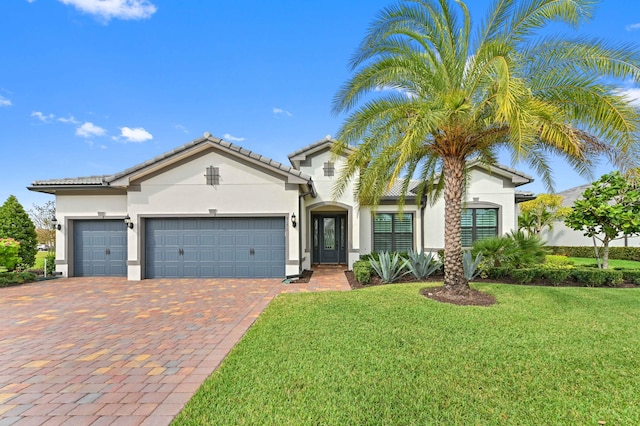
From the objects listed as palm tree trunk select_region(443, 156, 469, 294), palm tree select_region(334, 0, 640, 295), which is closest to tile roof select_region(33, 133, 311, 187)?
palm tree select_region(334, 0, 640, 295)

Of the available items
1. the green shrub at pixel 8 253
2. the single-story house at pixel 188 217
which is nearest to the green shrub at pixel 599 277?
the single-story house at pixel 188 217

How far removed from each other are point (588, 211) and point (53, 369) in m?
15.8

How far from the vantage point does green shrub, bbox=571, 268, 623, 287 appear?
31.7 ft

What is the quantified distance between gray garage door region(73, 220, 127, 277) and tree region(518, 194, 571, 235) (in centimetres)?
2404

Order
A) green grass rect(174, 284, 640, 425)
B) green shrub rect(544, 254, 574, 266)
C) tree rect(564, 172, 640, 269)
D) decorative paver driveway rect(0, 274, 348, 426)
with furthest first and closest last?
green shrub rect(544, 254, 574, 266) < tree rect(564, 172, 640, 269) < decorative paver driveway rect(0, 274, 348, 426) < green grass rect(174, 284, 640, 425)

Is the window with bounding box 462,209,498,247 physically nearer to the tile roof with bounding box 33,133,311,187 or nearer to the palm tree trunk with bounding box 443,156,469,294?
the palm tree trunk with bounding box 443,156,469,294

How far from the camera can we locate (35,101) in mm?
15445

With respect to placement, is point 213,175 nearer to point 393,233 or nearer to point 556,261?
point 393,233

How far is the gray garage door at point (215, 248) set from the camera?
1201 cm

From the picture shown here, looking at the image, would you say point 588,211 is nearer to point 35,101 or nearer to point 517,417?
point 517,417

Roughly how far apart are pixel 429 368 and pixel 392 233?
10.9 m

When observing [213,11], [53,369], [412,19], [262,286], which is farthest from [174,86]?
[53,369]

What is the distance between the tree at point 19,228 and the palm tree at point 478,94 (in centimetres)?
1429

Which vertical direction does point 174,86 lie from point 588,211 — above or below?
above
